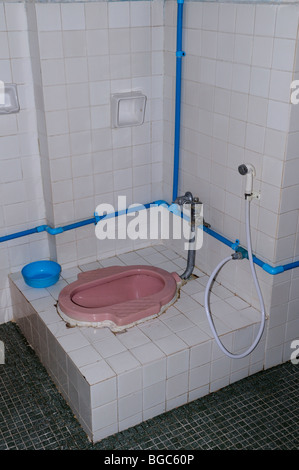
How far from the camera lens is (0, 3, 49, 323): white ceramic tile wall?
9.04 feet

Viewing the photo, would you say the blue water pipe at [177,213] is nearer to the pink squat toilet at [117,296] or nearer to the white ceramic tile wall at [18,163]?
the white ceramic tile wall at [18,163]

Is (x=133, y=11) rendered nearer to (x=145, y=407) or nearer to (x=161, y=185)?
(x=161, y=185)

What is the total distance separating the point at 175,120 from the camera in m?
3.08

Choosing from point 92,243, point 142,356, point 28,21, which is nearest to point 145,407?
point 142,356

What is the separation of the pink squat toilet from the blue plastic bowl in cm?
16

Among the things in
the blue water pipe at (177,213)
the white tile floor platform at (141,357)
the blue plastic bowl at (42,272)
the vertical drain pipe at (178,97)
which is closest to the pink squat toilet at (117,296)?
the white tile floor platform at (141,357)

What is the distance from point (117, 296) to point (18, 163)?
971 millimetres

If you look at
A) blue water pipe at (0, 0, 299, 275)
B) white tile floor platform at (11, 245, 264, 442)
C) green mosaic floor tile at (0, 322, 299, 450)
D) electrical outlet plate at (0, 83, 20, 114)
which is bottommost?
green mosaic floor tile at (0, 322, 299, 450)

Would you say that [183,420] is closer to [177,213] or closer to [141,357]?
[141,357]

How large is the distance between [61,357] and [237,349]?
0.93 meters

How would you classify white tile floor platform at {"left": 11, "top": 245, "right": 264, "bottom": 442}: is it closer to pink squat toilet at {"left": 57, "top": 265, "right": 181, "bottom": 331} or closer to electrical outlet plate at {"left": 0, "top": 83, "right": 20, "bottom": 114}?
pink squat toilet at {"left": 57, "top": 265, "right": 181, "bottom": 331}

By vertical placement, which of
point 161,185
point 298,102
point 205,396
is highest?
point 298,102

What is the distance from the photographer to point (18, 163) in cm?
302

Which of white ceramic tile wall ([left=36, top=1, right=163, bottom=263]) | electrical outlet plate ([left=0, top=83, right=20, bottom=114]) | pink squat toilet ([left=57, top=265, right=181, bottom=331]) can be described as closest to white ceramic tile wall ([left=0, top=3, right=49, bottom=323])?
electrical outlet plate ([left=0, top=83, right=20, bottom=114])
